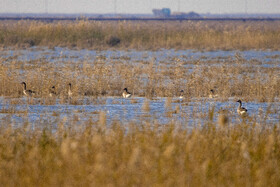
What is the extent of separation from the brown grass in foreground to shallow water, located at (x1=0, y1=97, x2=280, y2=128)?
2.47m

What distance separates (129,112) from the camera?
474 inches

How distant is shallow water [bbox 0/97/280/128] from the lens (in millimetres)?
10656

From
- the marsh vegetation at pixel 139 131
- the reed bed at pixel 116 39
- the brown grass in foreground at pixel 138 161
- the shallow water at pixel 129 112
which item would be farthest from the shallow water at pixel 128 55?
the brown grass in foreground at pixel 138 161

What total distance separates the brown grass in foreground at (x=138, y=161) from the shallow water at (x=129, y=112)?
247 centimetres

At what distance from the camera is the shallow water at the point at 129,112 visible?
10656 millimetres

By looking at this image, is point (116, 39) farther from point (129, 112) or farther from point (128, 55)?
point (129, 112)

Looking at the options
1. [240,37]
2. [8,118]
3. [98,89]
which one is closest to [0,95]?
[98,89]

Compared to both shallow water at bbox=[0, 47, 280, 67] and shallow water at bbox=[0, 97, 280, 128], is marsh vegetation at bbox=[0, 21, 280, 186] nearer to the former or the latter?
shallow water at bbox=[0, 97, 280, 128]

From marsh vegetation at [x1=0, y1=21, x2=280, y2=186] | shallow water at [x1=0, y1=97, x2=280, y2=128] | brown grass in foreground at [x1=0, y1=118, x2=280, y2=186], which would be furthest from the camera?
shallow water at [x1=0, y1=97, x2=280, y2=128]

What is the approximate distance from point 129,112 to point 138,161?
552 centimetres

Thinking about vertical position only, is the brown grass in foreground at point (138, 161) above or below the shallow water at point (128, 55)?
above

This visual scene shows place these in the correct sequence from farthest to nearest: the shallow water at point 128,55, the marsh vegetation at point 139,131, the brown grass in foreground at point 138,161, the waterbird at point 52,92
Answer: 1. the shallow water at point 128,55
2. the waterbird at point 52,92
3. the marsh vegetation at point 139,131
4. the brown grass in foreground at point 138,161

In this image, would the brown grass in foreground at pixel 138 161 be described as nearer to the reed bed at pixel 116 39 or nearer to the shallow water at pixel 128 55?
the shallow water at pixel 128 55

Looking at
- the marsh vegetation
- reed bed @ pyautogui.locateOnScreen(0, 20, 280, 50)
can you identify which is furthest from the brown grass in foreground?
reed bed @ pyautogui.locateOnScreen(0, 20, 280, 50)
